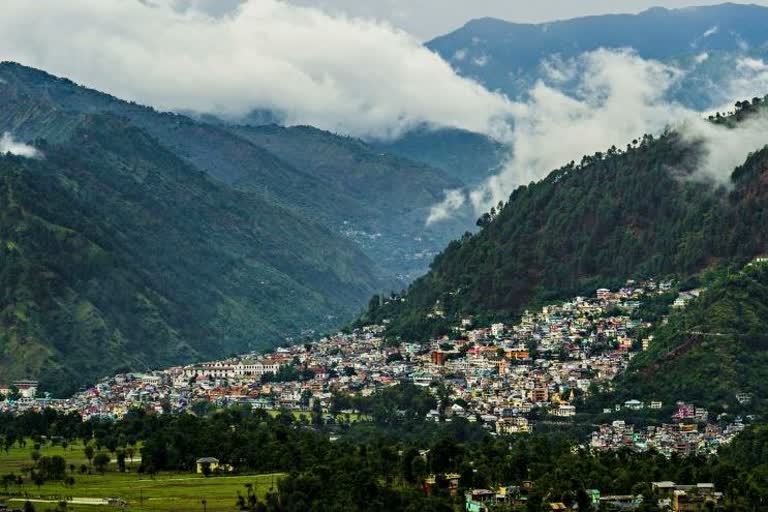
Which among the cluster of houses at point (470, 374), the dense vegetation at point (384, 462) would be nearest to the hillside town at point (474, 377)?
the cluster of houses at point (470, 374)

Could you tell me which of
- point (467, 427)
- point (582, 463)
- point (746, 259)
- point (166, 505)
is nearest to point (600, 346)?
point (746, 259)

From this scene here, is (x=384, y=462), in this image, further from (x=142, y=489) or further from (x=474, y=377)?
(x=474, y=377)

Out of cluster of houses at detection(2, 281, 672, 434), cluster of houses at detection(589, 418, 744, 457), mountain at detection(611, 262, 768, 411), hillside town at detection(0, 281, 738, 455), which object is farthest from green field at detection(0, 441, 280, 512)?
mountain at detection(611, 262, 768, 411)

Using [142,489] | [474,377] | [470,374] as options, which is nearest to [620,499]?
[142,489]

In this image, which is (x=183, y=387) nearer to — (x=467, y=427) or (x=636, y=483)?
(x=467, y=427)

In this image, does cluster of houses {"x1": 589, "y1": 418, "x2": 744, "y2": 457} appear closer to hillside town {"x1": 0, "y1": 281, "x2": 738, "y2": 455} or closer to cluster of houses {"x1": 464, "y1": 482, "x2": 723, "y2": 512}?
hillside town {"x1": 0, "y1": 281, "x2": 738, "y2": 455}

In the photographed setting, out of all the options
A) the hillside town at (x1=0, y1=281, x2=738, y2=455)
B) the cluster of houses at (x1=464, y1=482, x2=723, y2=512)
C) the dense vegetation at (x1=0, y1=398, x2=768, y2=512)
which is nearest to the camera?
the cluster of houses at (x1=464, y1=482, x2=723, y2=512)
